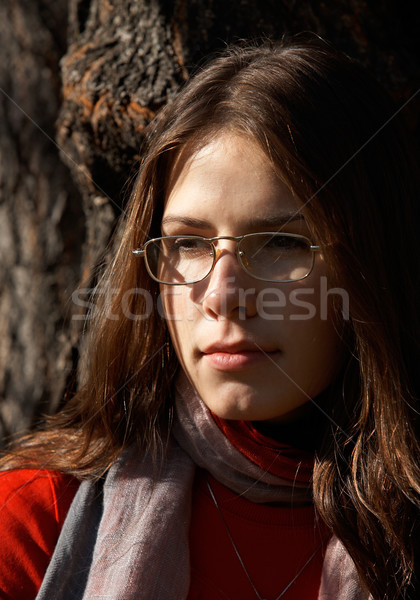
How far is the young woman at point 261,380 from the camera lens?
5.60 feet

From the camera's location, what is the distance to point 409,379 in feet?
6.03

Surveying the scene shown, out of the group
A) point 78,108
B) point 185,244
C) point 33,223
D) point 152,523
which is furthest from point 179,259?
point 33,223

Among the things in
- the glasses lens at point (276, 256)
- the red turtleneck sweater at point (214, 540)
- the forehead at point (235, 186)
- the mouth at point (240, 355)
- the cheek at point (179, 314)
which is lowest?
the red turtleneck sweater at point (214, 540)

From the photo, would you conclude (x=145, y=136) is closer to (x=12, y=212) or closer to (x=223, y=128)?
(x=223, y=128)

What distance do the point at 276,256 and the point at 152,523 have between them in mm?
751

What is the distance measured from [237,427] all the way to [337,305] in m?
0.44

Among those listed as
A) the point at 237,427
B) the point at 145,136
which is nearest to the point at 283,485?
the point at 237,427

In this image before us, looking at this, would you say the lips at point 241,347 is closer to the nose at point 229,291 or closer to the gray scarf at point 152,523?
the nose at point 229,291

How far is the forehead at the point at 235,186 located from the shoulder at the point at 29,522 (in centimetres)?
80

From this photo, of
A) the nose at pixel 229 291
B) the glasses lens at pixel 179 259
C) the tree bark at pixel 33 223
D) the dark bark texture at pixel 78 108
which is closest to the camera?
the nose at pixel 229 291

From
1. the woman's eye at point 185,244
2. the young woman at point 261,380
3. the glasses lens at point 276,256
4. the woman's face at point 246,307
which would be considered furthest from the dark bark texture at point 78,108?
the glasses lens at point 276,256

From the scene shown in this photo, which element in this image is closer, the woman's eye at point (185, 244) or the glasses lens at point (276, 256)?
the glasses lens at point (276, 256)

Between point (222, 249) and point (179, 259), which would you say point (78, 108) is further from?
point (222, 249)

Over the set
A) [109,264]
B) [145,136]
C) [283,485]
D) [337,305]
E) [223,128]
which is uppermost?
[145,136]
